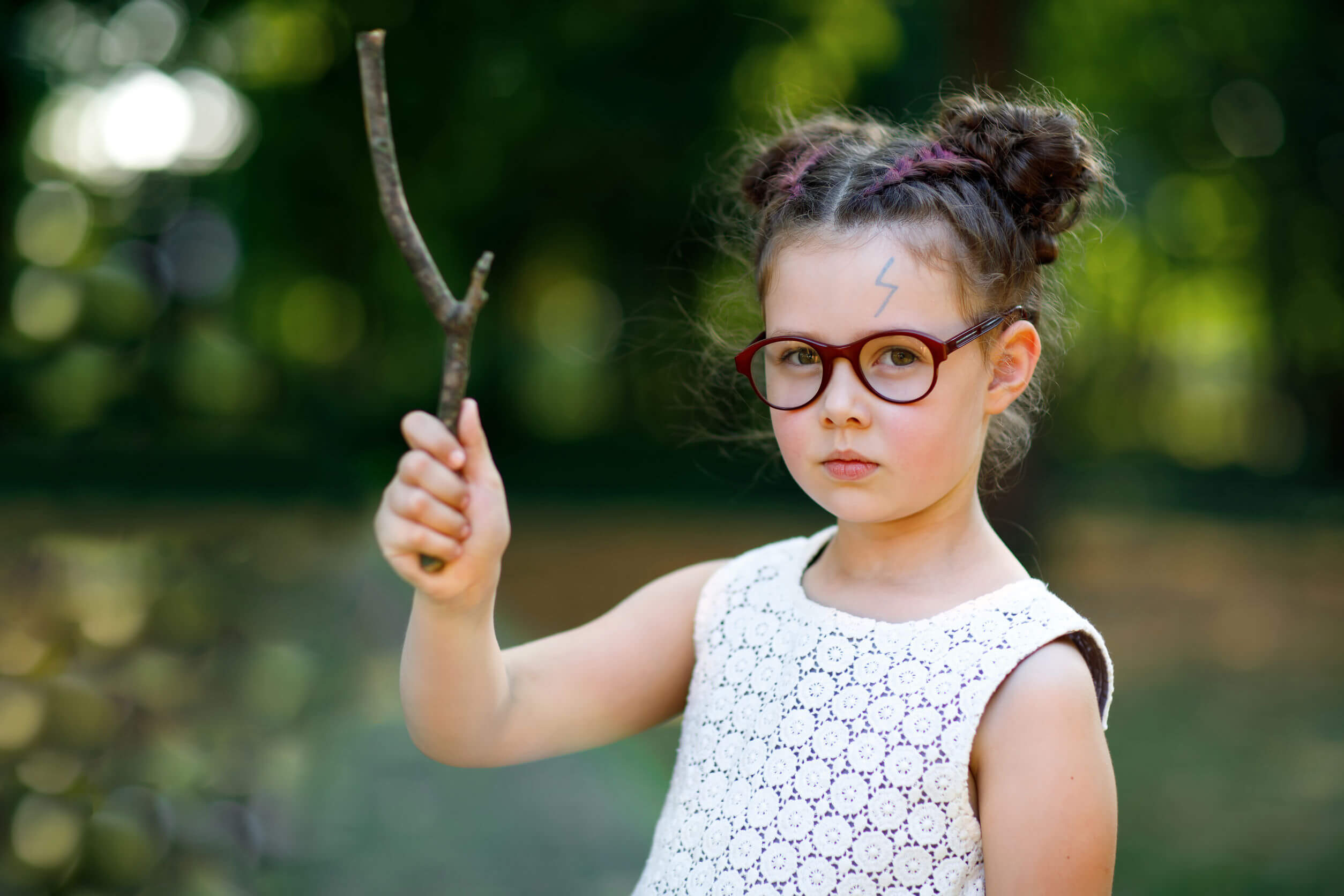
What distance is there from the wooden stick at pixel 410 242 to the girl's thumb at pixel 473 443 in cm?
6

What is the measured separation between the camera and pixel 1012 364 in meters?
1.58

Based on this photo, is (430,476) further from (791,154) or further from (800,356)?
→ (791,154)

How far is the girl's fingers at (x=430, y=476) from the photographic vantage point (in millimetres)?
1198

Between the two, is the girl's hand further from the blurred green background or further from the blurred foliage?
the blurred foliage

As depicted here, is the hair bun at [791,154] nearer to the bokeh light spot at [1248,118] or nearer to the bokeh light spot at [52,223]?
the bokeh light spot at [52,223]

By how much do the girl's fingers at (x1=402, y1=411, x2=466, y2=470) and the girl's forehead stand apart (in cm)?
51

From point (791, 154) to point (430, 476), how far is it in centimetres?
85

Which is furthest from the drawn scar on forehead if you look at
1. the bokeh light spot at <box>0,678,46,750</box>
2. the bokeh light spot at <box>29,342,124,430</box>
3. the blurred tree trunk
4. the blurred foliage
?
the bokeh light spot at <box>29,342,124,430</box>

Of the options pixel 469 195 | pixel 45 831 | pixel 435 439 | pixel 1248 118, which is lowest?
pixel 45 831

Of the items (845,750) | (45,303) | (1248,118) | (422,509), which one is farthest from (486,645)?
(1248,118)

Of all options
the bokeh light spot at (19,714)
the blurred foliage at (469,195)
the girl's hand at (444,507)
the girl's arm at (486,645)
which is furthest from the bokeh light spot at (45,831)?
the blurred foliage at (469,195)

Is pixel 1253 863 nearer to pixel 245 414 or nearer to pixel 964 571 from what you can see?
pixel 964 571

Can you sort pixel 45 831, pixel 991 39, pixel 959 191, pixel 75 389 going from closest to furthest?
pixel 959 191, pixel 45 831, pixel 991 39, pixel 75 389

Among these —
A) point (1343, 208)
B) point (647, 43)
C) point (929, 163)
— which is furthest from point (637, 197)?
point (929, 163)
